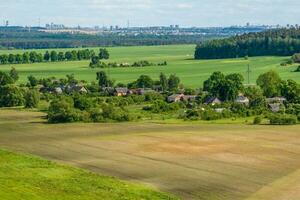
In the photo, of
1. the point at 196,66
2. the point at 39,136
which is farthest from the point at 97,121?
the point at 196,66

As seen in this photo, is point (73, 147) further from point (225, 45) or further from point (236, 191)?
point (225, 45)

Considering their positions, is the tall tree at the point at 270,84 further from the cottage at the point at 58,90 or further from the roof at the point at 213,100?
the cottage at the point at 58,90

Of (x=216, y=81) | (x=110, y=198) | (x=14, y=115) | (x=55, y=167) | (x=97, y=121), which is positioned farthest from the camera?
(x=216, y=81)

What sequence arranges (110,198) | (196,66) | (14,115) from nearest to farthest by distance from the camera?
(110,198) < (14,115) < (196,66)

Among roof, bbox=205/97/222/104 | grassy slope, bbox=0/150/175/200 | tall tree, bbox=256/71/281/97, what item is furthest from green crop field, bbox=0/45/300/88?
grassy slope, bbox=0/150/175/200

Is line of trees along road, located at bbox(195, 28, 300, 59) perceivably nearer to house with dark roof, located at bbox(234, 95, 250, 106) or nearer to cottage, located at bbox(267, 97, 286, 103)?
cottage, located at bbox(267, 97, 286, 103)

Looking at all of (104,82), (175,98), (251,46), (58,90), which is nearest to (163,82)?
(104,82)

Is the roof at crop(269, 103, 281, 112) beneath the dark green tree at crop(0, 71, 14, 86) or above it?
beneath
